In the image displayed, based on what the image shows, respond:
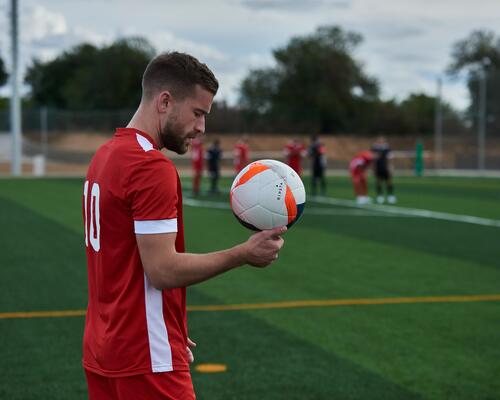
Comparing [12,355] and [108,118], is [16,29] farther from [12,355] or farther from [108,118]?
[12,355]

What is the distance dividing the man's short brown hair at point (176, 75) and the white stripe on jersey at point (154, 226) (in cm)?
48

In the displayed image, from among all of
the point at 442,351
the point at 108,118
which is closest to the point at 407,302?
the point at 442,351

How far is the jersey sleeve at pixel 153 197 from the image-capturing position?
2.69 metres

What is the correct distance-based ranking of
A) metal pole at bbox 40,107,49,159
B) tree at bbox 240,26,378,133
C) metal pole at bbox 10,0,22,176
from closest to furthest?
metal pole at bbox 10,0,22,176 < metal pole at bbox 40,107,49,159 < tree at bbox 240,26,378,133

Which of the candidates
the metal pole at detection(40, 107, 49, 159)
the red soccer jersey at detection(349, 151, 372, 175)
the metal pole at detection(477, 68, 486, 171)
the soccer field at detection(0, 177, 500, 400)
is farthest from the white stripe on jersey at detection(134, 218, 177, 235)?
the metal pole at detection(40, 107, 49, 159)

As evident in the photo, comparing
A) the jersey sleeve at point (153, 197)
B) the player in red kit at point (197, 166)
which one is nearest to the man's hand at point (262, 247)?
the jersey sleeve at point (153, 197)

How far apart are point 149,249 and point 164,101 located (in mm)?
547

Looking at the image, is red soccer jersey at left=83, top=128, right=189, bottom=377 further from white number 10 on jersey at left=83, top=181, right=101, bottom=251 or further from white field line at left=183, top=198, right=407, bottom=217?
white field line at left=183, top=198, right=407, bottom=217

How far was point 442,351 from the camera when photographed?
21.9 ft

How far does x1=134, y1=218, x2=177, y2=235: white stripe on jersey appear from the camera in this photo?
2.70m

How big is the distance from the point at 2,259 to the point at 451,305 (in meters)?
6.43

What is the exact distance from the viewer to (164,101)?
2885mm

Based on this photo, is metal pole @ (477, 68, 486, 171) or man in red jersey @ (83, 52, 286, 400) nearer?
man in red jersey @ (83, 52, 286, 400)

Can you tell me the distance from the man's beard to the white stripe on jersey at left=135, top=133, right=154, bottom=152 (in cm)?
9
